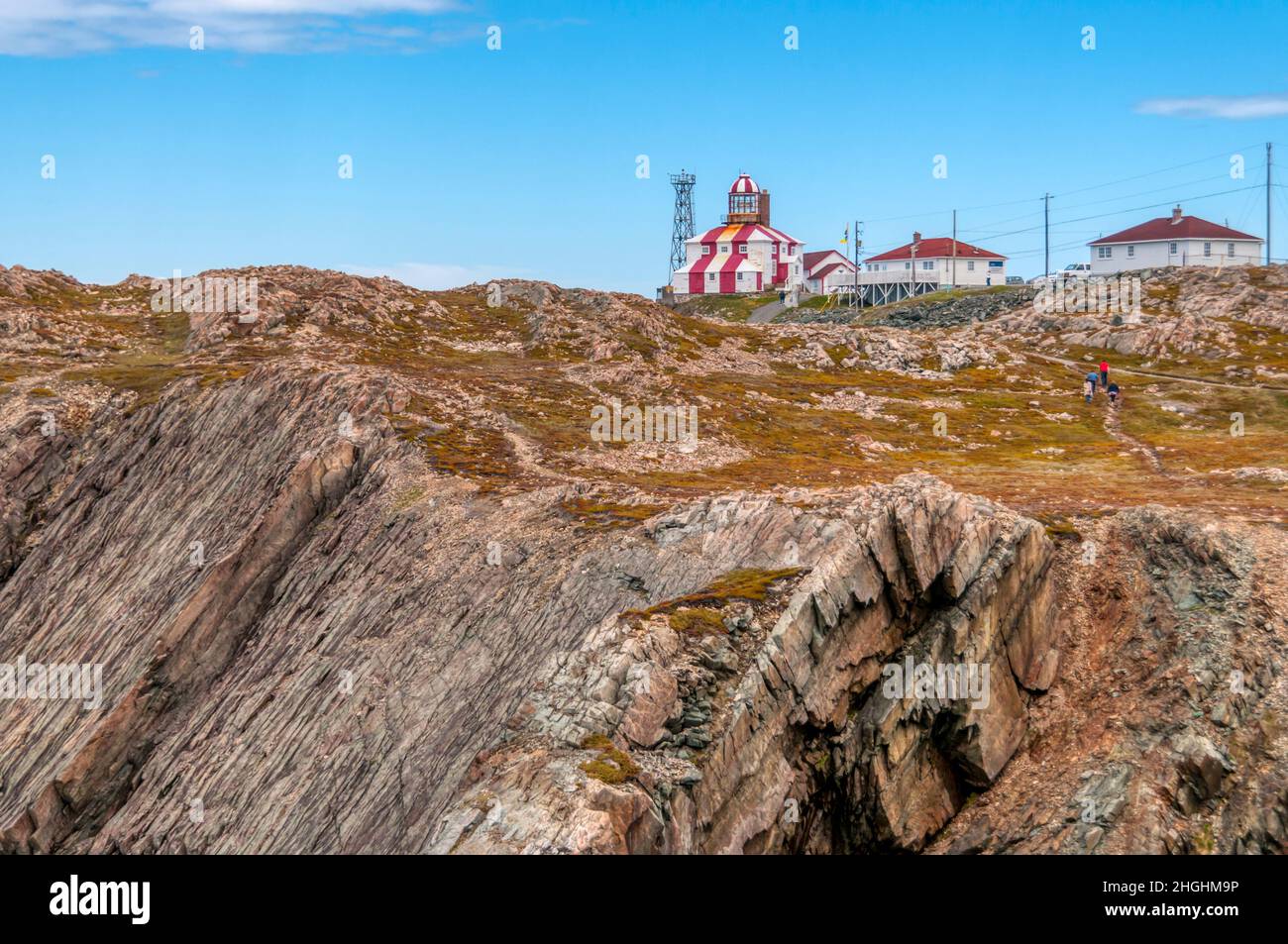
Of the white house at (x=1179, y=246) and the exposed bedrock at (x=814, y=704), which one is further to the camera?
the white house at (x=1179, y=246)

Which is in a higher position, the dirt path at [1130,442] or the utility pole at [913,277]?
the utility pole at [913,277]

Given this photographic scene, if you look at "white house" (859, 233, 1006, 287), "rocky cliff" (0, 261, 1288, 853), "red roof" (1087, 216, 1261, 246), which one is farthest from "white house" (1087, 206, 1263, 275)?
"rocky cliff" (0, 261, 1288, 853)

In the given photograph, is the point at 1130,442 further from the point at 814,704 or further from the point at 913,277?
the point at 913,277

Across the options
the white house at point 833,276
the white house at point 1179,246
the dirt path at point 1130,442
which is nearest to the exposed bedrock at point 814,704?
the dirt path at point 1130,442

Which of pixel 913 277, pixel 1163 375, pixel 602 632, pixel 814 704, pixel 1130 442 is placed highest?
pixel 913 277

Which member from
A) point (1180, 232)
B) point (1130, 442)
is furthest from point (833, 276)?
point (1130, 442)

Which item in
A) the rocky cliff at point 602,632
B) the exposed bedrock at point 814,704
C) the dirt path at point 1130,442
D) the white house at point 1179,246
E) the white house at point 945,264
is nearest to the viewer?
the exposed bedrock at point 814,704

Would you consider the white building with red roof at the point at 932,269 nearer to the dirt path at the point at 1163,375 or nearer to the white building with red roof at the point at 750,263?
the white building with red roof at the point at 750,263
